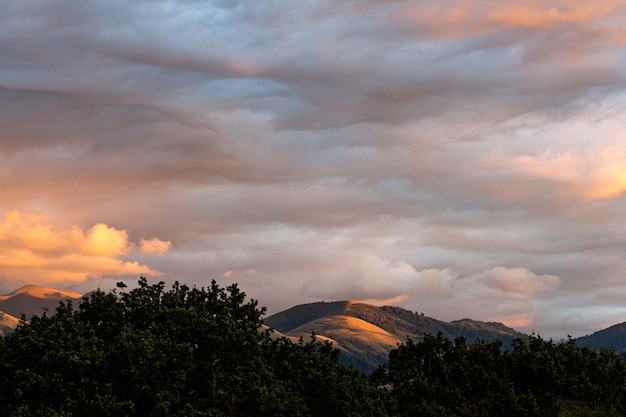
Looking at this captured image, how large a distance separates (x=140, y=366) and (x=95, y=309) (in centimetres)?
1492

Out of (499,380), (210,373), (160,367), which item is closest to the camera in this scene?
(160,367)

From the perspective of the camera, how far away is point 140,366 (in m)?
62.8

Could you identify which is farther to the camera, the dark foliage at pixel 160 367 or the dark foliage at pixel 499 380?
the dark foliage at pixel 499 380

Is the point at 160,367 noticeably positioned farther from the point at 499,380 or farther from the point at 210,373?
the point at 499,380

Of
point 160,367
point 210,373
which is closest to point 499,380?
point 210,373

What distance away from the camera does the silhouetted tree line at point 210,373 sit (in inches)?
2451

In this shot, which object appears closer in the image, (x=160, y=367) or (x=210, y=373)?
(x=160, y=367)

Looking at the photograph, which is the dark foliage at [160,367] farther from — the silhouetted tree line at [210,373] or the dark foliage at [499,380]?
the dark foliage at [499,380]

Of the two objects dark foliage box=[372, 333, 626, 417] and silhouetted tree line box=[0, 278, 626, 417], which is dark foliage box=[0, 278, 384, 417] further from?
dark foliage box=[372, 333, 626, 417]

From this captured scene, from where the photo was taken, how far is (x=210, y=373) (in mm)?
69250

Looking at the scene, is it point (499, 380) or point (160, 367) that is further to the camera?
point (499, 380)

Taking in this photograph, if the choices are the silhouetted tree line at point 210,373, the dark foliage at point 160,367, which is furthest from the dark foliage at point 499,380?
the dark foliage at point 160,367

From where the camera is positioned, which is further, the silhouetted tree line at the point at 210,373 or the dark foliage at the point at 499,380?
the dark foliage at the point at 499,380

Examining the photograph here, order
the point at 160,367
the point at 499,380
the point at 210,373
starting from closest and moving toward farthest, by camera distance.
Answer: the point at 160,367, the point at 210,373, the point at 499,380
